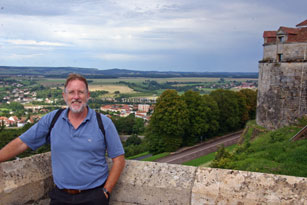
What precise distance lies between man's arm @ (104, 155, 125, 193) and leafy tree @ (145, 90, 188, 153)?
99.2ft

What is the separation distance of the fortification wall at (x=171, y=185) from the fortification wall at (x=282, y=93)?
1826 centimetres

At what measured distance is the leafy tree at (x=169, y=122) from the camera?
34312 millimetres

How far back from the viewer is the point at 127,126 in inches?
2805

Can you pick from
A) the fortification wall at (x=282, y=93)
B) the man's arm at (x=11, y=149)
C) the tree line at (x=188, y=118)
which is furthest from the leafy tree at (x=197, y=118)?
the man's arm at (x=11, y=149)

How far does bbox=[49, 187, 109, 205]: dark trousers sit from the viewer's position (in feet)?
11.8

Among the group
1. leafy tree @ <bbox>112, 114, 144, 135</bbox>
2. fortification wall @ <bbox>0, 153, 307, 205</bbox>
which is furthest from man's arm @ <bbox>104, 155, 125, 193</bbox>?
leafy tree @ <bbox>112, 114, 144, 135</bbox>

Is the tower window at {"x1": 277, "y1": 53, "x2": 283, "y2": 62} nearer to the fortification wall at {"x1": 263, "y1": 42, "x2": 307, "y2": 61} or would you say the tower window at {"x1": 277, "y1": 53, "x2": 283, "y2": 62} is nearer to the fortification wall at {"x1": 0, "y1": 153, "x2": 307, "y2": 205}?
the fortification wall at {"x1": 263, "y1": 42, "x2": 307, "y2": 61}

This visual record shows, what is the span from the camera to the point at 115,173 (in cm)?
376

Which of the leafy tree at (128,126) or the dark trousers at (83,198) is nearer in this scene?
the dark trousers at (83,198)

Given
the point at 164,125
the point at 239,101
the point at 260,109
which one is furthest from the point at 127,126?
the point at 260,109

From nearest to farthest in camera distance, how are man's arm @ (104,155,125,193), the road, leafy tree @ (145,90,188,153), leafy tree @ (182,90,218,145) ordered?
man's arm @ (104,155,125,193), the road, leafy tree @ (145,90,188,153), leafy tree @ (182,90,218,145)

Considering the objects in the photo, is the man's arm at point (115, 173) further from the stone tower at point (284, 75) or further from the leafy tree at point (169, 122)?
the leafy tree at point (169, 122)

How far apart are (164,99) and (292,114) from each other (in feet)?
55.9

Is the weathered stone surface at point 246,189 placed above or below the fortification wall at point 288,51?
below
